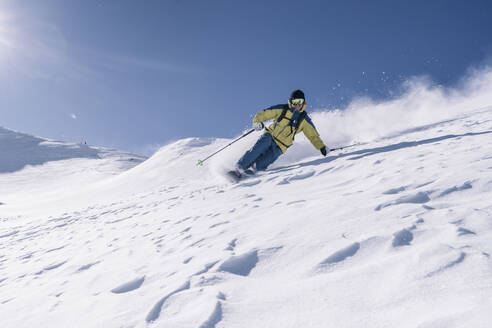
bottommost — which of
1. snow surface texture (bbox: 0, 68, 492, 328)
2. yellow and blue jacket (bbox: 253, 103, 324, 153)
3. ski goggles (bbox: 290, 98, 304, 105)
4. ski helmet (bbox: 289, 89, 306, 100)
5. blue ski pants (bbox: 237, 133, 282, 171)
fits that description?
snow surface texture (bbox: 0, 68, 492, 328)

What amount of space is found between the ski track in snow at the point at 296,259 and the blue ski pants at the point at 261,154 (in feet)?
7.92

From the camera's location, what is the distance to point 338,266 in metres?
1.89

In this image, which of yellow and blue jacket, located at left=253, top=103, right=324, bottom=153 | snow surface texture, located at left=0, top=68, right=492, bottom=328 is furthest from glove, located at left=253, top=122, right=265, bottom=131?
snow surface texture, located at left=0, top=68, right=492, bottom=328

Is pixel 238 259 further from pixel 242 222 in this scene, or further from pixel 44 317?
pixel 44 317

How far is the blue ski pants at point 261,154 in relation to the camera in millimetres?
7016

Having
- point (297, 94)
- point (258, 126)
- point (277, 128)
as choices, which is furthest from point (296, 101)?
point (258, 126)

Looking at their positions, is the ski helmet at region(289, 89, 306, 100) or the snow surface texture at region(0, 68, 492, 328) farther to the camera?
the ski helmet at region(289, 89, 306, 100)

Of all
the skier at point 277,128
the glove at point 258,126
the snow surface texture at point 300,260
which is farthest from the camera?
the glove at point 258,126

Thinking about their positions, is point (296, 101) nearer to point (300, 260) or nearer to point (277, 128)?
point (277, 128)

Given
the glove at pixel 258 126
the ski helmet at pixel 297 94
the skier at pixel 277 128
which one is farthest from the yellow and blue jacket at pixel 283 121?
the ski helmet at pixel 297 94

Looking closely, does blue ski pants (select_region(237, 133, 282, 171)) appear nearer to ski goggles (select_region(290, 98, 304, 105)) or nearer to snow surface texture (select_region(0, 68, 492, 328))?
ski goggles (select_region(290, 98, 304, 105))

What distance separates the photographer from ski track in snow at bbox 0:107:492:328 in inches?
60.1

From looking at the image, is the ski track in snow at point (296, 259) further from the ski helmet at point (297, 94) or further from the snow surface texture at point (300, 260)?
the ski helmet at point (297, 94)

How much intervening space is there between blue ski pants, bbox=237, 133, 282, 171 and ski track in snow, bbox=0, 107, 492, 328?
2.41 m
